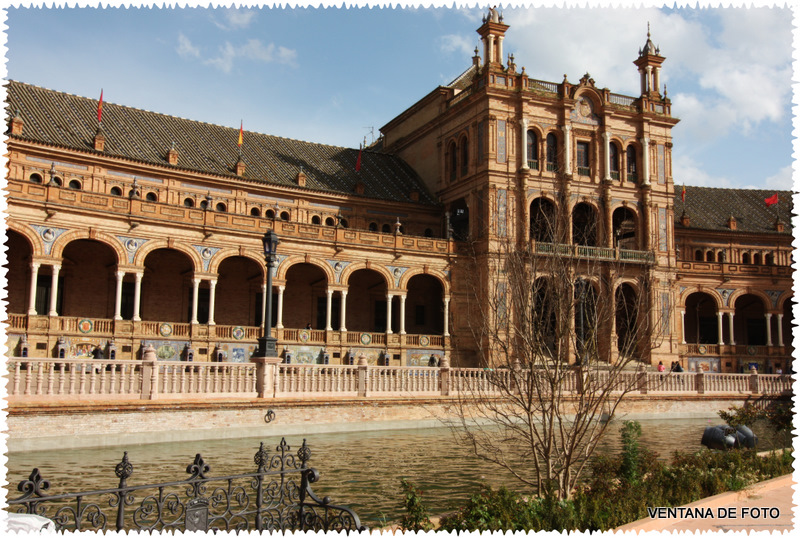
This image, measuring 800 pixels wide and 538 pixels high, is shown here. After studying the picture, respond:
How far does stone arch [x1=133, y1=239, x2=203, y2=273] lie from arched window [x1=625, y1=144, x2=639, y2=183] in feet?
82.5

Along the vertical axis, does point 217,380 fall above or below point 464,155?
below

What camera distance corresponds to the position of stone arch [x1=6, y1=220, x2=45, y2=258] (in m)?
29.3

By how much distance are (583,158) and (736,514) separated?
121 feet

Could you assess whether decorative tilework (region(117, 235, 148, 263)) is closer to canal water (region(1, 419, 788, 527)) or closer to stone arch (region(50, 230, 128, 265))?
stone arch (region(50, 230, 128, 265))

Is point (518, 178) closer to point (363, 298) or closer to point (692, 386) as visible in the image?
point (363, 298)

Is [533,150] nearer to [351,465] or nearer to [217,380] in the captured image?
[217,380]

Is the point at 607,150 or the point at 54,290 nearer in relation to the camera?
the point at 54,290

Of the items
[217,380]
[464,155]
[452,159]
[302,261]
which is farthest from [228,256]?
[452,159]

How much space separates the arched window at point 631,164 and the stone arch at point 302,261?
19034mm

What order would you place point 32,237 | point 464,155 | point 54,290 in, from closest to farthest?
point 54,290
point 32,237
point 464,155

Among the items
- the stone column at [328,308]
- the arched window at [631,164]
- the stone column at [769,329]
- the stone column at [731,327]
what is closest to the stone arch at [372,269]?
the stone column at [328,308]

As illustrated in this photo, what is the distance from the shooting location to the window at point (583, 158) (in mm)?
43688

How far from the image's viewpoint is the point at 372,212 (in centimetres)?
4356

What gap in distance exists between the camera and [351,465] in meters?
16.2
